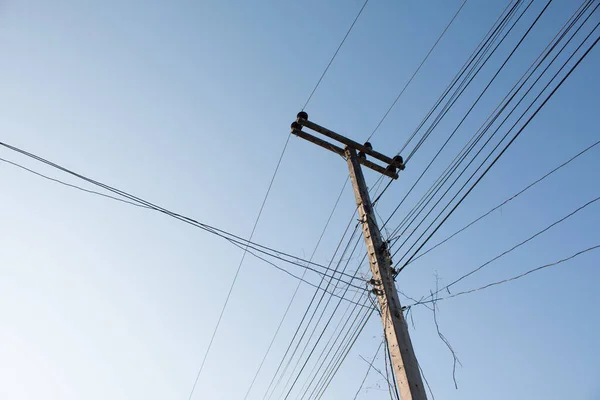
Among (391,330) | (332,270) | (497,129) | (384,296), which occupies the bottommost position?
(391,330)

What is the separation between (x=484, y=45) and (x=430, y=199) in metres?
2.45

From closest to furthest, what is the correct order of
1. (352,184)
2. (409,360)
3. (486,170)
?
(409,360), (486,170), (352,184)

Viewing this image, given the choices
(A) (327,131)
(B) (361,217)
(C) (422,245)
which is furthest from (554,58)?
(A) (327,131)

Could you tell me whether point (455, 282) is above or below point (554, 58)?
below

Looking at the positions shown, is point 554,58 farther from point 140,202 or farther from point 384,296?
point 140,202

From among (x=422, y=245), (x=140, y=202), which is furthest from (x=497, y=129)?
(x=140, y=202)

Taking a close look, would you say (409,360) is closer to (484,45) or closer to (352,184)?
(352,184)

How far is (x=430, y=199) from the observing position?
5.75m

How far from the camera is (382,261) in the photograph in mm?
5465

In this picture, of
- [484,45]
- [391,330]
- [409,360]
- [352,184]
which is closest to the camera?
[409,360]

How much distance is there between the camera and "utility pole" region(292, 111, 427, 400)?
424cm

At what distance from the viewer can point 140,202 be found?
580 centimetres

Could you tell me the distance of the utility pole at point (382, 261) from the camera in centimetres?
424

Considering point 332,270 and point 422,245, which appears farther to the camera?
point 332,270
